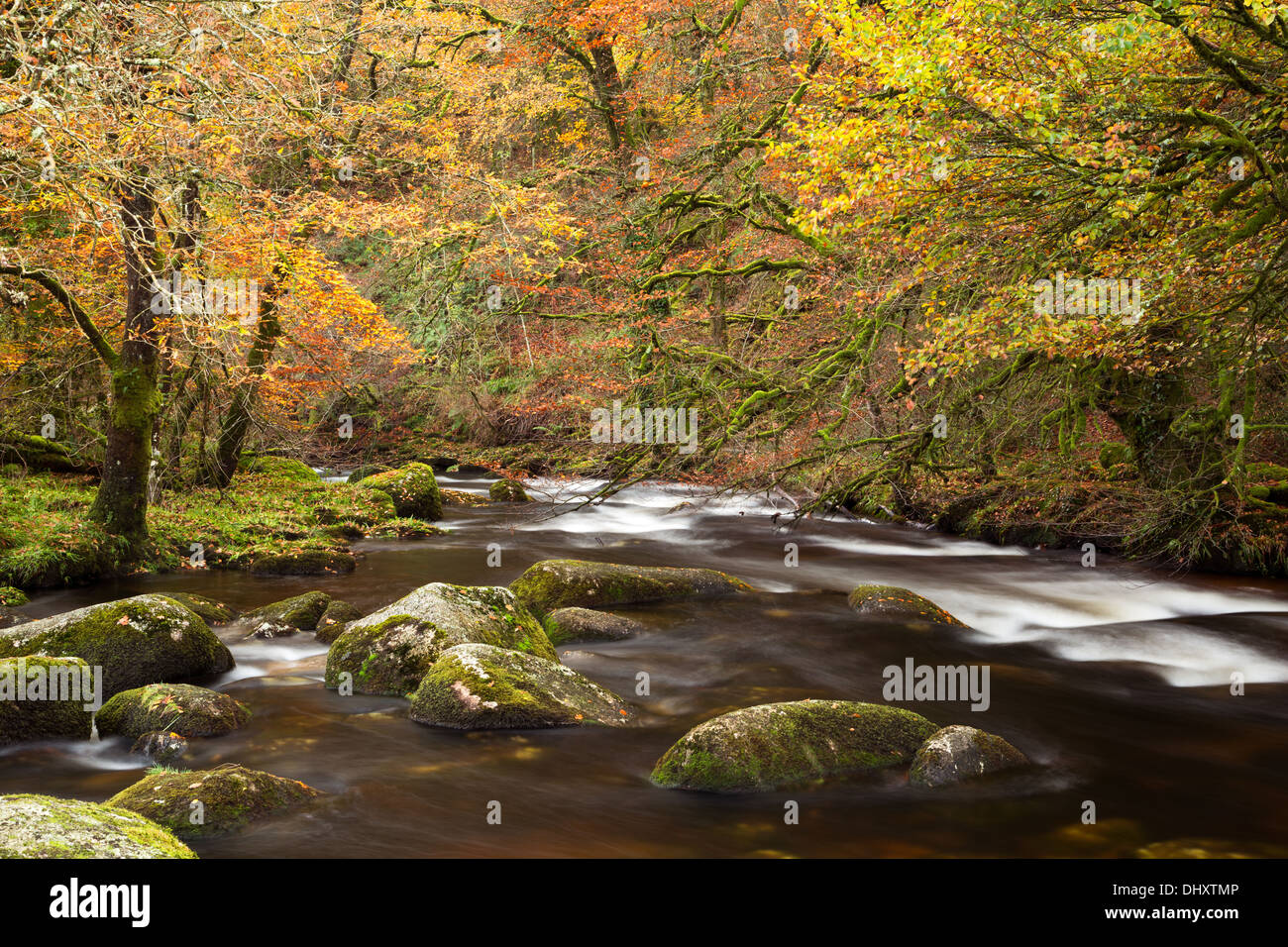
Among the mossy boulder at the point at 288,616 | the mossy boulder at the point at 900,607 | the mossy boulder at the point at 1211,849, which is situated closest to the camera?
the mossy boulder at the point at 1211,849

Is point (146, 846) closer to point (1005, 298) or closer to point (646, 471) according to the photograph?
point (1005, 298)

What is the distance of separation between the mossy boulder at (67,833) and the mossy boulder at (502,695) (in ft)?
11.4

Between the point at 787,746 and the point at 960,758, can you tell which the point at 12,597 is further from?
the point at 960,758

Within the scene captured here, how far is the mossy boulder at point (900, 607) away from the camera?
11.8 m

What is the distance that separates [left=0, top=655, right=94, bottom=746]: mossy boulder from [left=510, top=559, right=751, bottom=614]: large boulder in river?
5084 mm

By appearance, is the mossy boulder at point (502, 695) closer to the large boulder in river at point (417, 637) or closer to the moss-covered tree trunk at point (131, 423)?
the large boulder in river at point (417, 637)

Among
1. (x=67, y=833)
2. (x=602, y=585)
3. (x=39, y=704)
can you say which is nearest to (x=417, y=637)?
(x=39, y=704)

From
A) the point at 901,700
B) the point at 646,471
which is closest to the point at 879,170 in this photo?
the point at 901,700

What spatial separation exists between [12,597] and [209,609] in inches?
96.8

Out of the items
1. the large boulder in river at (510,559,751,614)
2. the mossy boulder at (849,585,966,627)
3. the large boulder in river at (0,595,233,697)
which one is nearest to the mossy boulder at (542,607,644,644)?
the large boulder in river at (510,559,751,614)

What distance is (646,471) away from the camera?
480 inches

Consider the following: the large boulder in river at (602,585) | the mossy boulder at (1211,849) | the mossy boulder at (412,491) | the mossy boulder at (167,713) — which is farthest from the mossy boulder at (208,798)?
the mossy boulder at (412,491)

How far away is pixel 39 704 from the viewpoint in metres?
7.24

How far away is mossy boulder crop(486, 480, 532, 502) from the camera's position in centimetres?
2260
